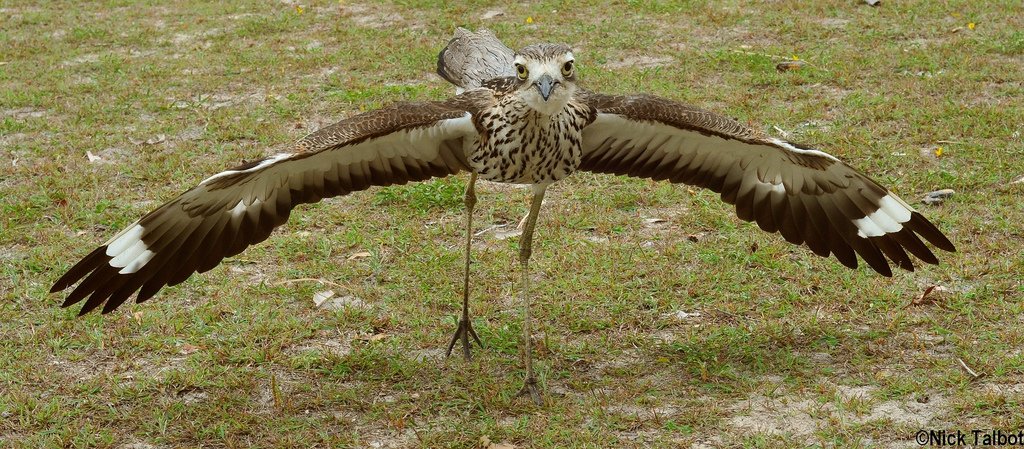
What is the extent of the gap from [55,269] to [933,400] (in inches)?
188

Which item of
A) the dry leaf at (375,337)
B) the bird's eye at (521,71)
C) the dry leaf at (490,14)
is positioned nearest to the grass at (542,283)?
the dry leaf at (375,337)

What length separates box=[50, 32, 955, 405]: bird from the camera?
4.69 meters

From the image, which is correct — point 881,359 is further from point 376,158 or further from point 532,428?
point 376,158

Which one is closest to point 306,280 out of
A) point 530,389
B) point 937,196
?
point 530,389

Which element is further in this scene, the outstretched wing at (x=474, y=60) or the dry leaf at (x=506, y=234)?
the dry leaf at (x=506, y=234)

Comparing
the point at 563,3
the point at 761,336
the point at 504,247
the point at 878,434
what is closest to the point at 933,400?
the point at 878,434

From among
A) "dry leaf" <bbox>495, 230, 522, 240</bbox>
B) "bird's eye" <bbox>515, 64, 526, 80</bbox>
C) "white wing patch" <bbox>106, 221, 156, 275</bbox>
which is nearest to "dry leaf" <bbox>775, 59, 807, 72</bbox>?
"dry leaf" <bbox>495, 230, 522, 240</bbox>

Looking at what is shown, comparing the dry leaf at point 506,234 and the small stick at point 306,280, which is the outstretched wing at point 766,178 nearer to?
the dry leaf at point 506,234

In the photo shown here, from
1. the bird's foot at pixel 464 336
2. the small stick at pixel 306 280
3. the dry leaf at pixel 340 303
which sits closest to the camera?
the bird's foot at pixel 464 336

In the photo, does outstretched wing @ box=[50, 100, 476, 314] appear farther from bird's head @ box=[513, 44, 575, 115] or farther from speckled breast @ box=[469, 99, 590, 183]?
bird's head @ box=[513, 44, 575, 115]

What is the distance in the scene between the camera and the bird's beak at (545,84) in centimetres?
453

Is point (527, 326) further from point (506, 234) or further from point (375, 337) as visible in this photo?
point (506, 234)

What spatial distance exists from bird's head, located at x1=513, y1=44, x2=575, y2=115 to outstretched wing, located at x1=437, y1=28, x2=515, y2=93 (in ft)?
3.41

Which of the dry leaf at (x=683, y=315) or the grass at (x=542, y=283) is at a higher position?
the grass at (x=542, y=283)
